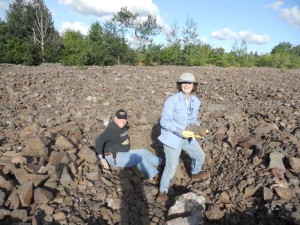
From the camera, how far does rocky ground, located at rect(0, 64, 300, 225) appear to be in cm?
319

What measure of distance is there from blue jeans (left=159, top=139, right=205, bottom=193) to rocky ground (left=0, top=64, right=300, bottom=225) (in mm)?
242

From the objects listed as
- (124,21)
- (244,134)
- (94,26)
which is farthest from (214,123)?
(124,21)

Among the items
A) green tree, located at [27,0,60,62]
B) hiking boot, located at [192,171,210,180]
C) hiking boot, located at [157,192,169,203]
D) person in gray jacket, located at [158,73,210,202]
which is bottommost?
hiking boot, located at [157,192,169,203]

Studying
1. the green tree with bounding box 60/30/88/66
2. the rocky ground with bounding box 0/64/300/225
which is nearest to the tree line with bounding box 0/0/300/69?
the green tree with bounding box 60/30/88/66

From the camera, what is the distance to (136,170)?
4.47 meters

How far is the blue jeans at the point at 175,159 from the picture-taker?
11.7 ft

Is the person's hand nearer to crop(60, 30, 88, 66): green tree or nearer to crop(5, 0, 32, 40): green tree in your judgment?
crop(60, 30, 88, 66): green tree

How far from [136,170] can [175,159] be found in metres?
1.08

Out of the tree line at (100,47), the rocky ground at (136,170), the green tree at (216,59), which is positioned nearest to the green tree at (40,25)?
the tree line at (100,47)

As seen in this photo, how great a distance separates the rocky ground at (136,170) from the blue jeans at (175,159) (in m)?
0.24

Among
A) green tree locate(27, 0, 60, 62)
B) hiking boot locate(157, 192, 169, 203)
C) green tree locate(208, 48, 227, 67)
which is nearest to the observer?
hiking boot locate(157, 192, 169, 203)

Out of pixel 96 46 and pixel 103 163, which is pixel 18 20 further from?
pixel 103 163

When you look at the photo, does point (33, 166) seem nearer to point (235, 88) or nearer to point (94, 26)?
point (235, 88)

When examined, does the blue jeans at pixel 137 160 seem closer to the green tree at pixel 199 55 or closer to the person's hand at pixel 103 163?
the person's hand at pixel 103 163
